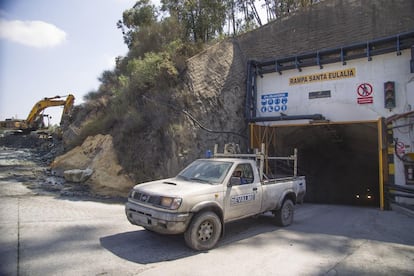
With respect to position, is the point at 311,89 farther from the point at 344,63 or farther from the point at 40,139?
the point at 40,139

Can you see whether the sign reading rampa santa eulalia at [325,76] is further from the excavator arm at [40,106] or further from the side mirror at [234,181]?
the excavator arm at [40,106]

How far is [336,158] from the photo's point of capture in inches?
850

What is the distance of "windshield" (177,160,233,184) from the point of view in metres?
6.60

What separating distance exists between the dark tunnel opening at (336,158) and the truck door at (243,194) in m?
8.71

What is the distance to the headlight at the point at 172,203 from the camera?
5484mm

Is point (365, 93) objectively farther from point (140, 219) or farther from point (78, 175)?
point (78, 175)

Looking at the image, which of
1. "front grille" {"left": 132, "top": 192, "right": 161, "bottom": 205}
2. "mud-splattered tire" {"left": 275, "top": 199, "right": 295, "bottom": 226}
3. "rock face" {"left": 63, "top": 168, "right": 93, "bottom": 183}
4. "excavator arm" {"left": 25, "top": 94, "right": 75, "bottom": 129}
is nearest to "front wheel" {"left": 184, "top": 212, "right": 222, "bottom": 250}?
"front grille" {"left": 132, "top": 192, "right": 161, "bottom": 205}

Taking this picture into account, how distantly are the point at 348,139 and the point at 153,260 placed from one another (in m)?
16.6

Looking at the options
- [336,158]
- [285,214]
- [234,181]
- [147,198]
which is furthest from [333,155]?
[147,198]

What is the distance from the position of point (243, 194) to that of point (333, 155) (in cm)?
1659

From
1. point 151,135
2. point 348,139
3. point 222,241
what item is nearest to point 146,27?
point 151,135

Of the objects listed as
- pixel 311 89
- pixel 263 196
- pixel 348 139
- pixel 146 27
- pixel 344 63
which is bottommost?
pixel 263 196

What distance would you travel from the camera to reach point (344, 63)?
44.1ft

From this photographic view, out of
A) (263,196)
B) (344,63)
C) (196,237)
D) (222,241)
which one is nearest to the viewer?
(196,237)
